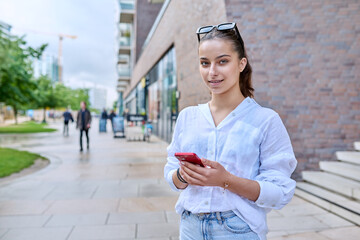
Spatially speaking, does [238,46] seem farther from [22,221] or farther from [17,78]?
[17,78]

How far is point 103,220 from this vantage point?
4.26 m

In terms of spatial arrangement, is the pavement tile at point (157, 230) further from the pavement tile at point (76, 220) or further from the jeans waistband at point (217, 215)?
the jeans waistband at point (217, 215)

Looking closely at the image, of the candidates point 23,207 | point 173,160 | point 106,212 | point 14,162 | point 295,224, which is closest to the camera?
point 173,160

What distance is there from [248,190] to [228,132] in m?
0.27

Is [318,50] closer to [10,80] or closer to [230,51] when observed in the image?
[230,51]

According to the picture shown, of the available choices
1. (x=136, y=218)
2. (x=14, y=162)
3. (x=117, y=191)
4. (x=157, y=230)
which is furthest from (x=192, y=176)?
(x=14, y=162)

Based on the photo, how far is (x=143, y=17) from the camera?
92.3 ft

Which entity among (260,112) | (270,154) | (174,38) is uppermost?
(174,38)

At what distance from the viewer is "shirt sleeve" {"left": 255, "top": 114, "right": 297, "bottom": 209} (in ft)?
4.26

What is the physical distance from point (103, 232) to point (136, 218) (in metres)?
0.60

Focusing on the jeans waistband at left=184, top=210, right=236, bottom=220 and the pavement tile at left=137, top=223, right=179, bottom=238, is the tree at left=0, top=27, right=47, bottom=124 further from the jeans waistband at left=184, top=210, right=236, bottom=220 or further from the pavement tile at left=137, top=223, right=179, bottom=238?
the jeans waistband at left=184, top=210, right=236, bottom=220

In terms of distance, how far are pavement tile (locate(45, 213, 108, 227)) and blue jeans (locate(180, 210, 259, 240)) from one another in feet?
10.1

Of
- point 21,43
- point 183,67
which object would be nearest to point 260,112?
point 183,67

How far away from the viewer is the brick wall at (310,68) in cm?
625
